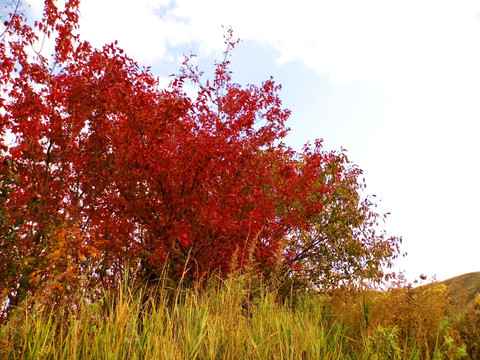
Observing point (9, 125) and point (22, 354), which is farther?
point (9, 125)

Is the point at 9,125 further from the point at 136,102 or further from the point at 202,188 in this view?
the point at 202,188

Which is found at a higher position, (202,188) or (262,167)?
(262,167)

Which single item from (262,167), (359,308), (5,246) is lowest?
(359,308)

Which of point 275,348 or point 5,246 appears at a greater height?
point 5,246

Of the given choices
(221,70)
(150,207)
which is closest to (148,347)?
(150,207)

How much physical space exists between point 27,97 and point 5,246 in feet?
10.4

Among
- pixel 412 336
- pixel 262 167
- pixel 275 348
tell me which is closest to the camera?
pixel 275 348

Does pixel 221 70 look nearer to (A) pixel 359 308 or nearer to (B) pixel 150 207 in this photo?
(B) pixel 150 207

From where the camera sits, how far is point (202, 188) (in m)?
7.85

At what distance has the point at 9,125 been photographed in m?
7.76

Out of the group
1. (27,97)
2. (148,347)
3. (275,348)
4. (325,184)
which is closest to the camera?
(148,347)

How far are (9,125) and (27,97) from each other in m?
0.79

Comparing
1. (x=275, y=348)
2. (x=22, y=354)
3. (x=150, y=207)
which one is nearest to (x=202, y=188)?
(x=150, y=207)

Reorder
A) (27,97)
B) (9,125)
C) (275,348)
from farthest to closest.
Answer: (27,97) < (9,125) < (275,348)
